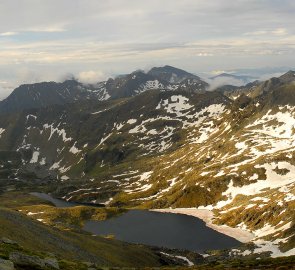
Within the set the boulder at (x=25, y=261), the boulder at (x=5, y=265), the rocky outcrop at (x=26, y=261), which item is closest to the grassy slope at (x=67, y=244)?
the rocky outcrop at (x=26, y=261)

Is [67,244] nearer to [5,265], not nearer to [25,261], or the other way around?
[25,261]

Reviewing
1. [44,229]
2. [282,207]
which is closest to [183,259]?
[44,229]

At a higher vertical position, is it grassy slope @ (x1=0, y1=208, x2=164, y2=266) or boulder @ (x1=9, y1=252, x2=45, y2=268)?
boulder @ (x1=9, y1=252, x2=45, y2=268)

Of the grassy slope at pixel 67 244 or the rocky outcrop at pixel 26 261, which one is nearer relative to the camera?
the rocky outcrop at pixel 26 261

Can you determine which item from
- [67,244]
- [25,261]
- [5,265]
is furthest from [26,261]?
[67,244]

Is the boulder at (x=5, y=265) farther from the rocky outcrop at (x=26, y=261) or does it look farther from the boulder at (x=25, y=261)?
the boulder at (x=25, y=261)

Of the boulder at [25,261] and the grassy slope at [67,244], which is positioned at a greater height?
the boulder at [25,261]

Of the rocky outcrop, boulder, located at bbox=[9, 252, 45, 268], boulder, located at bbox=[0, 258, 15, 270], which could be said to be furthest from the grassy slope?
boulder, located at bbox=[0, 258, 15, 270]

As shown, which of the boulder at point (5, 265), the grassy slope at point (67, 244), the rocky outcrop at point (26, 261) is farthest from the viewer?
the grassy slope at point (67, 244)

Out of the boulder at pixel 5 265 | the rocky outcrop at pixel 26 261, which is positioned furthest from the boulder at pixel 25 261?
the boulder at pixel 5 265

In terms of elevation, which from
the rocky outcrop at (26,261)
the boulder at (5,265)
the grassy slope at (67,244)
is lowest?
the grassy slope at (67,244)

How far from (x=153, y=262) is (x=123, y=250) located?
10111 millimetres

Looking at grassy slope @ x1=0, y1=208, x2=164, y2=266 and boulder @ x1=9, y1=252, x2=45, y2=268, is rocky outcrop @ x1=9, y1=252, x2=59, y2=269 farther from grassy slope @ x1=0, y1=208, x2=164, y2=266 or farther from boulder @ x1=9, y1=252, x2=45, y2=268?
grassy slope @ x1=0, y1=208, x2=164, y2=266

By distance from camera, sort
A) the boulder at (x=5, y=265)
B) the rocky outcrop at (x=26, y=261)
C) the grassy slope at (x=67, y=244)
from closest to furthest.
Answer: the boulder at (x=5, y=265)
the rocky outcrop at (x=26, y=261)
the grassy slope at (x=67, y=244)
